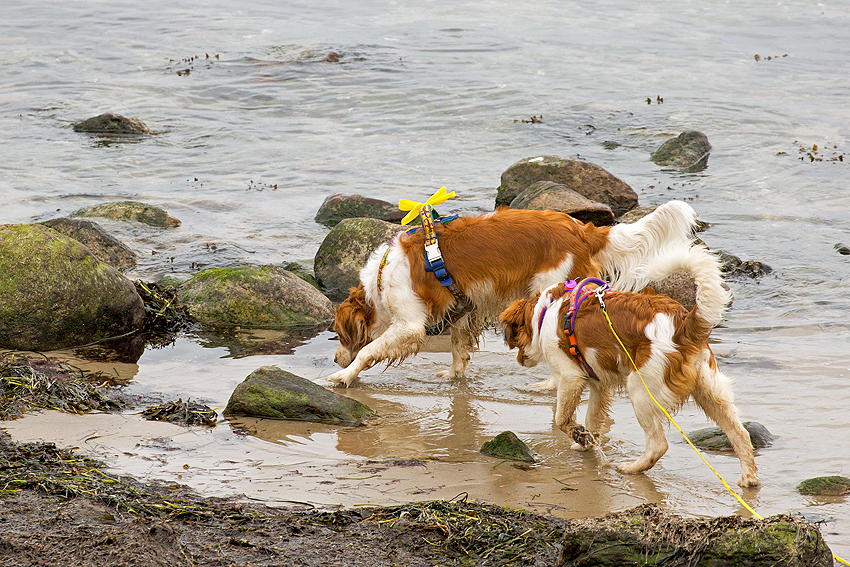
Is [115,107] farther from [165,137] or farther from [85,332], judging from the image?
[85,332]

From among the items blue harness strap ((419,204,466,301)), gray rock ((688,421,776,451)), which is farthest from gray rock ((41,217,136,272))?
gray rock ((688,421,776,451))

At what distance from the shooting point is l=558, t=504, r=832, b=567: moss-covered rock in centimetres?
332

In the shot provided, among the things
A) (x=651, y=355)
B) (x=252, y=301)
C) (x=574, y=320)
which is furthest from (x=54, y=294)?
(x=651, y=355)

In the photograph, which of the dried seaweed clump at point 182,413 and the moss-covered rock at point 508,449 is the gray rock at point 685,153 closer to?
the moss-covered rock at point 508,449

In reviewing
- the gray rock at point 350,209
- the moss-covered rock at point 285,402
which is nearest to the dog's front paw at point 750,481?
the moss-covered rock at point 285,402

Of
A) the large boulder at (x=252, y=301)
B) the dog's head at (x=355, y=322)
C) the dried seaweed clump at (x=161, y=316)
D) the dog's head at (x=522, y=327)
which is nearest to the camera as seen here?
the dog's head at (x=522, y=327)

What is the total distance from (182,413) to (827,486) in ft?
13.0

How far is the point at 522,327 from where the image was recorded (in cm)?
573

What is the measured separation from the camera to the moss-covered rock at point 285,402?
566 centimetres

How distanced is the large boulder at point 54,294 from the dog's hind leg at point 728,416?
16.7 feet

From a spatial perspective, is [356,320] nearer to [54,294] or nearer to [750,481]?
[54,294]

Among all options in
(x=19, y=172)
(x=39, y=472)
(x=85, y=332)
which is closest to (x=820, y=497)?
(x=39, y=472)

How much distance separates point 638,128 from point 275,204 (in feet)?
26.1

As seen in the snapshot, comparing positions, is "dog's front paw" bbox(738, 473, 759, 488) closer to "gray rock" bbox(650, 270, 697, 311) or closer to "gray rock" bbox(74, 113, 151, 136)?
"gray rock" bbox(650, 270, 697, 311)
